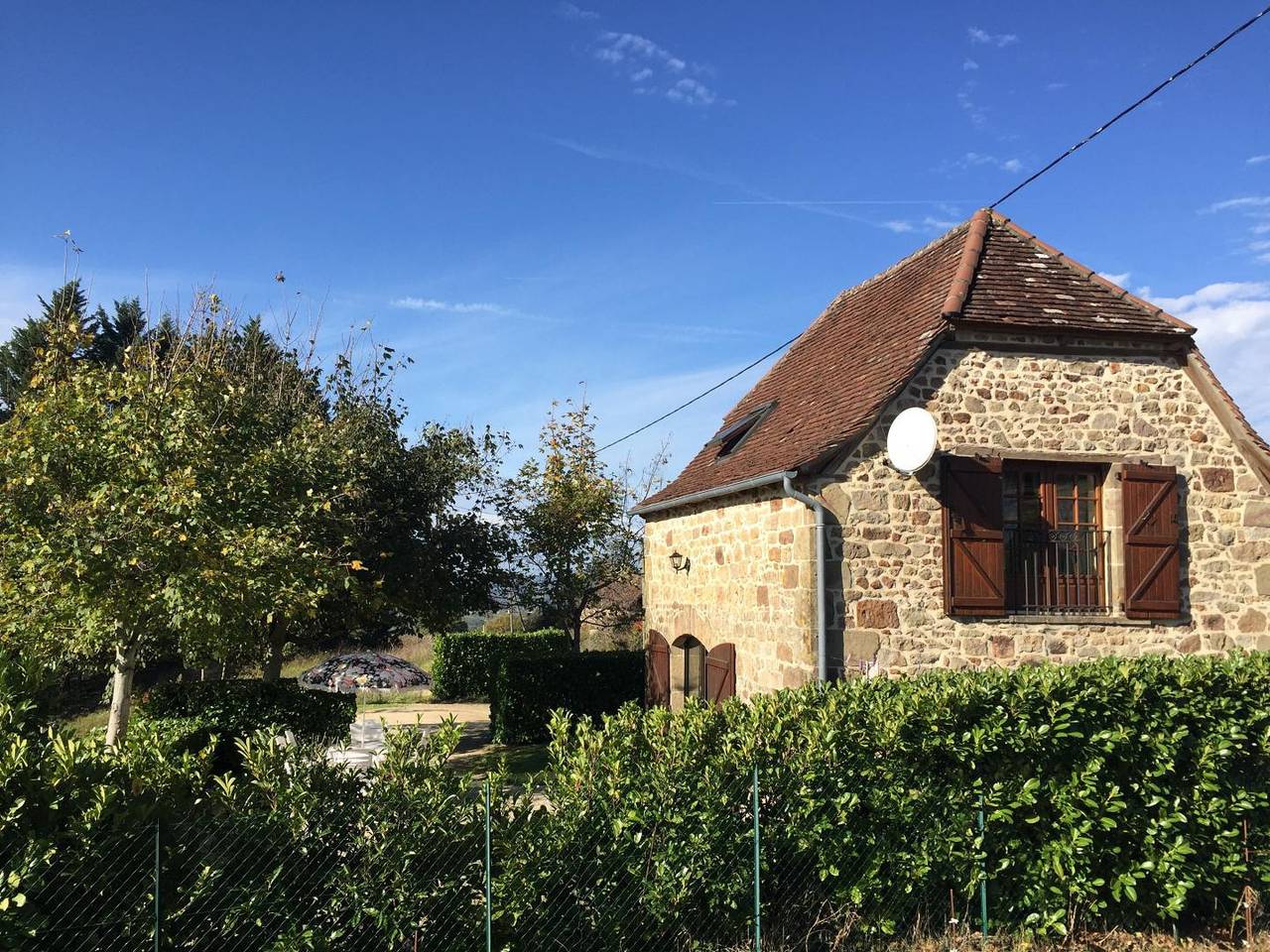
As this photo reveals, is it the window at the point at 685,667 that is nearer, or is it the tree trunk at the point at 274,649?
the window at the point at 685,667

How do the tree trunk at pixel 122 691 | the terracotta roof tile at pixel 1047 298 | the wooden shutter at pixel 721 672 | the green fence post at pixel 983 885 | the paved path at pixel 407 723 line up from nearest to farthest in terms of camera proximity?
the green fence post at pixel 983 885, the terracotta roof tile at pixel 1047 298, the tree trunk at pixel 122 691, the wooden shutter at pixel 721 672, the paved path at pixel 407 723

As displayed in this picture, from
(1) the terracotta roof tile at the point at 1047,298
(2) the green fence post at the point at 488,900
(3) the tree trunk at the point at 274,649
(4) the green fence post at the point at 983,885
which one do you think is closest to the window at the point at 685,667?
(1) the terracotta roof tile at the point at 1047,298

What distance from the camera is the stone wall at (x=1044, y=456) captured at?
30.2 ft

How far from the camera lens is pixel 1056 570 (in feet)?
31.9

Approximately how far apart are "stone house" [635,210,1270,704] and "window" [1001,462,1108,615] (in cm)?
2

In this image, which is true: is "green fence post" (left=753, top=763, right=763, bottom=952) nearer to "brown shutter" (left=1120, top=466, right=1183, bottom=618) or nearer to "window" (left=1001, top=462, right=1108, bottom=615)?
"window" (left=1001, top=462, right=1108, bottom=615)

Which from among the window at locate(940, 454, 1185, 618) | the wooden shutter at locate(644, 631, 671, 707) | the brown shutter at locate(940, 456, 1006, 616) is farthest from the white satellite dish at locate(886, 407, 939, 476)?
the wooden shutter at locate(644, 631, 671, 707)

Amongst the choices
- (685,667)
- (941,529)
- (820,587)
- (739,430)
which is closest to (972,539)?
(941,529)

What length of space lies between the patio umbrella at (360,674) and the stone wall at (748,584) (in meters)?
7.44

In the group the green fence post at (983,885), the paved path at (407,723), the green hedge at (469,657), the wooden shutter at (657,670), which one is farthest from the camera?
the green hedge at (469,657)

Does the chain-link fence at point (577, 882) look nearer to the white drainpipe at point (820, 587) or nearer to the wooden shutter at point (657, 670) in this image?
the white drainpipe at point (820, 587)

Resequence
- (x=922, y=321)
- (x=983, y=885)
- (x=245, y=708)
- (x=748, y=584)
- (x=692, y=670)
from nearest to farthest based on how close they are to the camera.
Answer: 1. (x=983, y=885)
2. (x=922, y=321)
3. (x=748, y=584)
4. (x=245, y=708)
5. (x=692, y=670)

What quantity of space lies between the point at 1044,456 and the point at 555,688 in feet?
31.2

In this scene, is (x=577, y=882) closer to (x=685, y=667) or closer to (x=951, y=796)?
(x=951, y=796)
